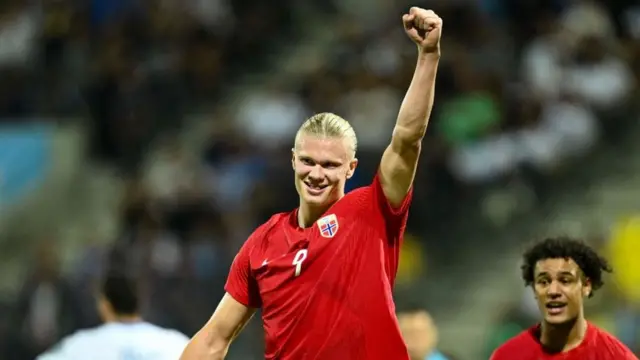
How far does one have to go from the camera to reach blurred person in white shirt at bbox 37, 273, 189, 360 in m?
6.08

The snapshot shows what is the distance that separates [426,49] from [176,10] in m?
9.48

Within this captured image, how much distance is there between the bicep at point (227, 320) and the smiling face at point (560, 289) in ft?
4.12

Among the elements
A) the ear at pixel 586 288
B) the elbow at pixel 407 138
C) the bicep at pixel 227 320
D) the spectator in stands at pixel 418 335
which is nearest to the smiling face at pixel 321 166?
the elbow at pixel 407 138

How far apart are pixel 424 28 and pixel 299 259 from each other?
93cm

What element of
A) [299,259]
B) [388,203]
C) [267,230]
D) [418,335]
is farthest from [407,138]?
[418,335]

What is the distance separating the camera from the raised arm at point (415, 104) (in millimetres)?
4176

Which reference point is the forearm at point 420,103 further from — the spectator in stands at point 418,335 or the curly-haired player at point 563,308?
the spectator in stands at point 418,335

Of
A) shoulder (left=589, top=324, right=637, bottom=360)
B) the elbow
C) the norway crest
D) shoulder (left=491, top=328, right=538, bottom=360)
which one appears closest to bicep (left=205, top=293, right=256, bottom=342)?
the norway crest

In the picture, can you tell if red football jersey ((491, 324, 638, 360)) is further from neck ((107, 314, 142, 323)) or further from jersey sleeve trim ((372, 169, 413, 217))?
neck ((107, 314, 142, 323))

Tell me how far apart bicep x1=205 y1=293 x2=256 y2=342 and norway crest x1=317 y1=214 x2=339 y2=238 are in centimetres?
51

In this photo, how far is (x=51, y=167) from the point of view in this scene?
1225cm

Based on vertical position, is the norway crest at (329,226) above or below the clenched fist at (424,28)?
below

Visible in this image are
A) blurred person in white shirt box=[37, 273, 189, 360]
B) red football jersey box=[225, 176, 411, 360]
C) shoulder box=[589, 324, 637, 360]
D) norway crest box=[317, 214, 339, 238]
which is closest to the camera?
red football jersey box=[225, 176, 411, 360]

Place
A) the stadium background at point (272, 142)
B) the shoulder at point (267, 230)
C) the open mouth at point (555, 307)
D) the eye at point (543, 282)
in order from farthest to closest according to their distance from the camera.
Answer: the stadium background at point (272, 142), the eye at point (543, 282), the open mouth at point (555, 307), the shoulder at point (267, 230)
